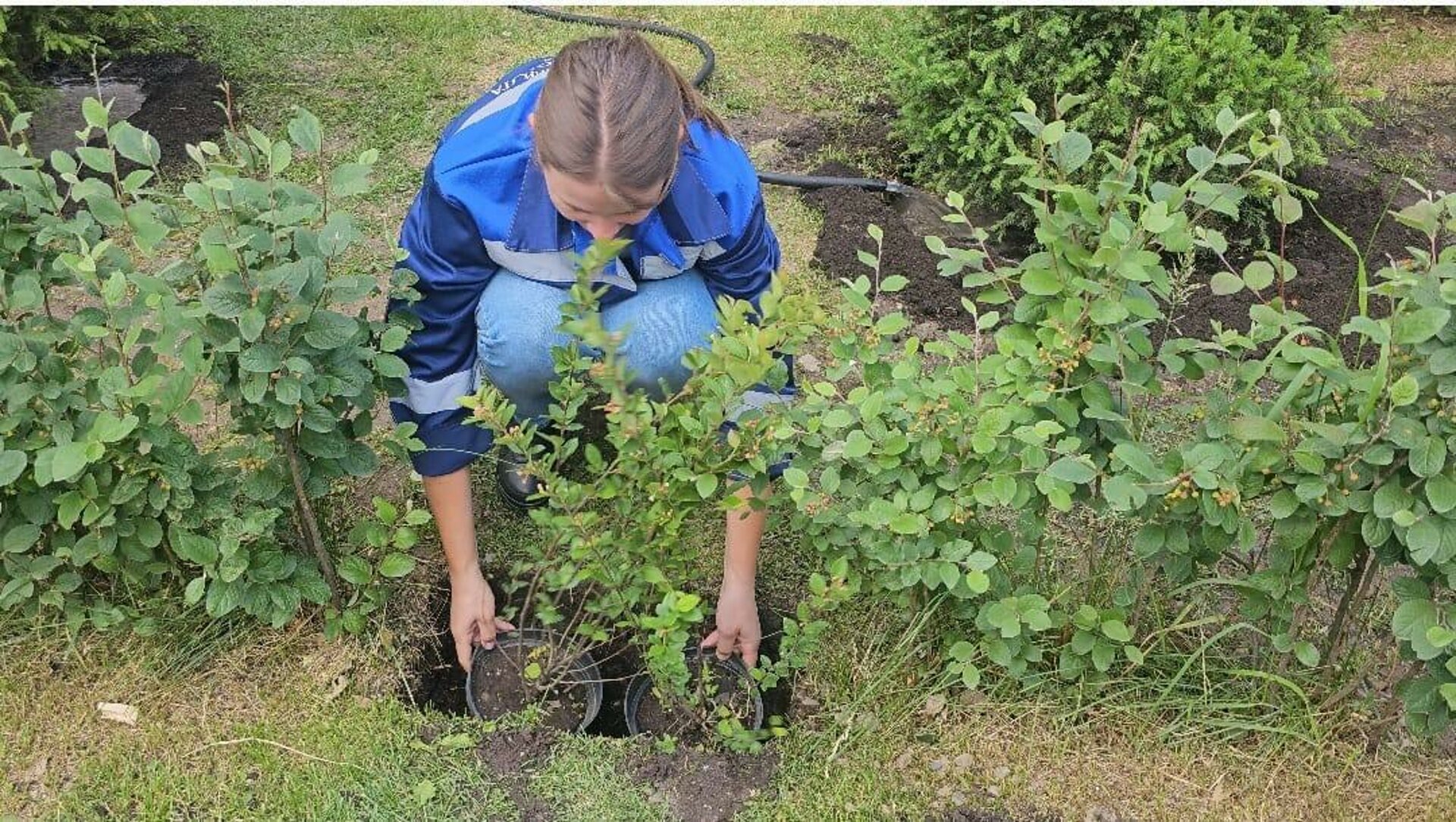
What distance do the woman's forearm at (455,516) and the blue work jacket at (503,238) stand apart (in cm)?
4

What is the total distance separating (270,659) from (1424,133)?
4.57 m

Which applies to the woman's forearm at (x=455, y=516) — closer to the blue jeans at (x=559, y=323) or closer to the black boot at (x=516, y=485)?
the blue jeans at (x=559, y=323)

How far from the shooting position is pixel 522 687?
238 cm

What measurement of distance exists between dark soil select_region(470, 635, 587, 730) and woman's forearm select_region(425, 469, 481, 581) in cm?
19

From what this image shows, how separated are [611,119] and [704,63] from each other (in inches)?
132

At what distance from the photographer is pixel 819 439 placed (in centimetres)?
201

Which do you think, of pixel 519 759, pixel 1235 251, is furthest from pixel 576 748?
pixel 1235 251

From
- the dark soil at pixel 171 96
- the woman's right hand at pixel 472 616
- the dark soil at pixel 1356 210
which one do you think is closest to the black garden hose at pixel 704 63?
the dark soil at pixel 1356 210

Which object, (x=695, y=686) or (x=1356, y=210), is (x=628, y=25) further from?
(x=695, y=686)

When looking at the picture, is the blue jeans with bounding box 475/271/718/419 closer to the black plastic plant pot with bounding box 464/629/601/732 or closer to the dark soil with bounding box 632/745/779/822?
the black plastic plant pot with bounding box 464/629/601/732

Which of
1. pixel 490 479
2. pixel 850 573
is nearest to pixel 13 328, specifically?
pixel 490 479

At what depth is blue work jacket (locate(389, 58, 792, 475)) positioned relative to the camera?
215 centimetres

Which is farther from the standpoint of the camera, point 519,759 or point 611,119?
point 519,759

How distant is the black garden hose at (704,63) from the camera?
407cm
